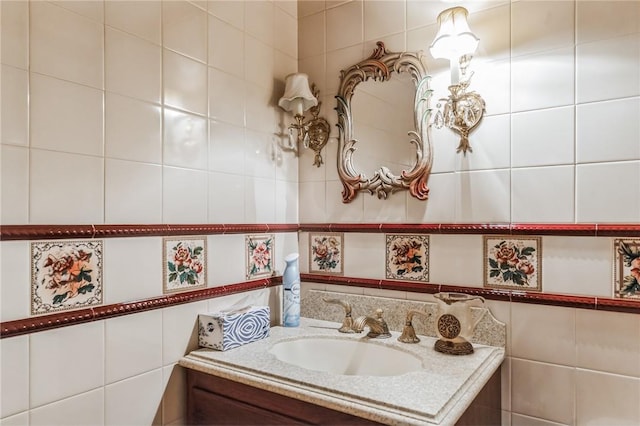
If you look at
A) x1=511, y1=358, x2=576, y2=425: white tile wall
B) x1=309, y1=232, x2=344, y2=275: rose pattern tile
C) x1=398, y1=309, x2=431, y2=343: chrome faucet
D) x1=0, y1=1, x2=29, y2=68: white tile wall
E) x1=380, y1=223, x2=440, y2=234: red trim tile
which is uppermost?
x1=0, y1=1, x2=29, y2=68: white tile wall

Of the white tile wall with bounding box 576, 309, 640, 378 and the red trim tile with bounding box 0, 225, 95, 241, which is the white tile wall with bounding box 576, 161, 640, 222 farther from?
the red trim tile with bounding box 0, 225, 95, 241

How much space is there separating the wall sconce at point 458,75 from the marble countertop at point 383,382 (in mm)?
687

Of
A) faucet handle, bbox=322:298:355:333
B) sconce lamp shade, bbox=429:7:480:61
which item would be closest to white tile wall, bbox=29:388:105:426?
faucet handle, bbox=322:298:355:333

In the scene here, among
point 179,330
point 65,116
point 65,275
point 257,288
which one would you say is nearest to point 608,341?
point 257,288

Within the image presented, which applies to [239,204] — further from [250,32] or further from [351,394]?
[351,394]

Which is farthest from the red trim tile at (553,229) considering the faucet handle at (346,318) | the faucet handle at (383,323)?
the faucet handle at (346,318)

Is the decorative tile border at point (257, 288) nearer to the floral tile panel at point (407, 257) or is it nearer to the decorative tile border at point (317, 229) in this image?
the floral tile panel at point (407, 257)

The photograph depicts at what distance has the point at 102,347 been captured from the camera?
104 centimetres

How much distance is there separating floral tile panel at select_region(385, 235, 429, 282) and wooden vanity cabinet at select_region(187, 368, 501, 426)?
0.40 m

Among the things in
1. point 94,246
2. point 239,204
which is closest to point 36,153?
point 94,246

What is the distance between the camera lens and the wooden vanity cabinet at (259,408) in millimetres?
974

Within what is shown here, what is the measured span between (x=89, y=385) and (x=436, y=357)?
0.95 m

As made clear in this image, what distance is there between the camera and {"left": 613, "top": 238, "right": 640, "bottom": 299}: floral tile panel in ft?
3.59

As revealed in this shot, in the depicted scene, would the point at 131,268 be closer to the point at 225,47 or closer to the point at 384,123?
the point at 225,47
